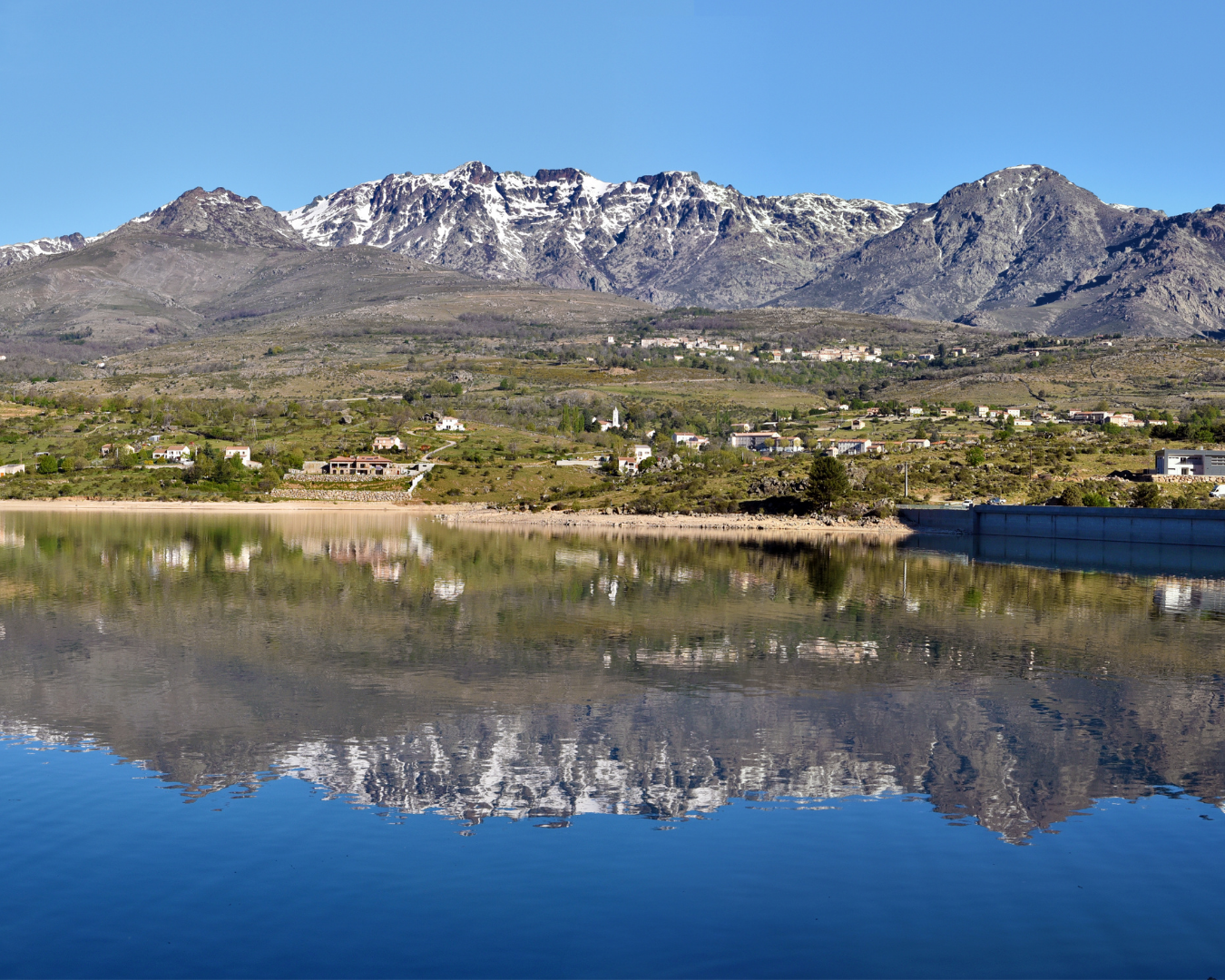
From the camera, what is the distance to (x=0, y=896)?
1366 centimetres

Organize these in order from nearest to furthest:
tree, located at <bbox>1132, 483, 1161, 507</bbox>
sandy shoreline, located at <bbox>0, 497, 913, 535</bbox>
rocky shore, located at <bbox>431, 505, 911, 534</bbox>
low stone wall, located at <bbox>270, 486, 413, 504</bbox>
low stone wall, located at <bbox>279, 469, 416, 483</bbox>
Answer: tree, located at <bbox>1132, 483, 1161, 507</bbox> → rocky shore, located at <bbox>431, 505, 911, 534</bbox> → sandy shoreline, located at <bbox>0, 497, 913, 535</bbox> → low stone wall, located at <bbox>270, 486, 413, 504</bbox> → low stone wall, located at <bbox>279, 469, 416, 483</bbox>

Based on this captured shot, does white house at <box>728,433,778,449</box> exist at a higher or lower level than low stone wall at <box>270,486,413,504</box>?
higher

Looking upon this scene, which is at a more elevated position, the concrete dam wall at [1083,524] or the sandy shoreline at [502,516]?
the concrete dam wall at [1083,524]

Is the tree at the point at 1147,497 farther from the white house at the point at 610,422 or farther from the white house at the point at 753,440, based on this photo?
the white house at the point at 610,422

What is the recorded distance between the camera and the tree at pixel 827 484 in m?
99.3

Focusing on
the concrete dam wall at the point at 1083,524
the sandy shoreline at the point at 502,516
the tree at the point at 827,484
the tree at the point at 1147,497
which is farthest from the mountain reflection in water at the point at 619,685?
the tree at the point at 827,484

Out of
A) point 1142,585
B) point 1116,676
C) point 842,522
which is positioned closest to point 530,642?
point 1116,676

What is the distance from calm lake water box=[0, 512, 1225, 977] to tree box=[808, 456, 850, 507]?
5830cm

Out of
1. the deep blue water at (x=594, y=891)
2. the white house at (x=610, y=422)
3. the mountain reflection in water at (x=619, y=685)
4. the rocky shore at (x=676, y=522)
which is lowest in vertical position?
the rocky shore at (x=676, y=522)

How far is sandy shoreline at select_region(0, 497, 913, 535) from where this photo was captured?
95500 mm

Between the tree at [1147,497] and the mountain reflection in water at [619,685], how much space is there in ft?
113

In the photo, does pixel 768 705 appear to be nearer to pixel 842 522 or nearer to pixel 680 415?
pixel 842 522

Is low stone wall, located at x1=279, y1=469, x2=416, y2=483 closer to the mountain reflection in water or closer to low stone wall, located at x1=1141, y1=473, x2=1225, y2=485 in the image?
the mountain reflection in water

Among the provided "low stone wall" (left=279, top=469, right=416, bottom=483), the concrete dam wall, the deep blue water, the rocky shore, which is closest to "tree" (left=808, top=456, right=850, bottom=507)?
the rocky shore
